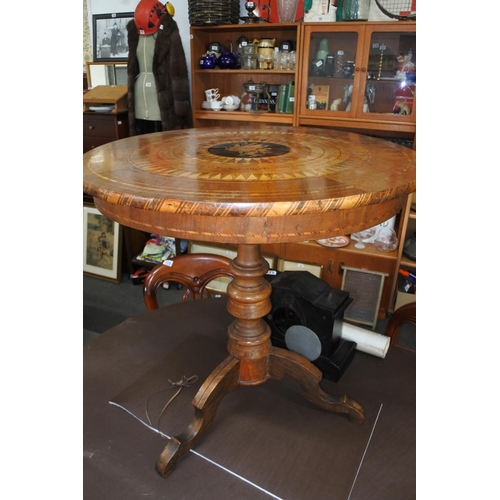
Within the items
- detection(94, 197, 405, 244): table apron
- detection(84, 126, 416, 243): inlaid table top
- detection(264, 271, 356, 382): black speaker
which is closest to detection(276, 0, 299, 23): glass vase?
detection(84, 126, 416, 243): inlaid table top

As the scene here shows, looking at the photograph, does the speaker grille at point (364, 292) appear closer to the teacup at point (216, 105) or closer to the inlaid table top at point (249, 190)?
the teacup at point (216, 105)

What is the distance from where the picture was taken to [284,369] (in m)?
0.99

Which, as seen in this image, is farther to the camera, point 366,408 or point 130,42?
point 130,42

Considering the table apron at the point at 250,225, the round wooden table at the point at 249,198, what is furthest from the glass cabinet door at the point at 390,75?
the table apron at the point at 250,225

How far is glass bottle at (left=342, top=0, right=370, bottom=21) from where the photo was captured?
2.08 meters

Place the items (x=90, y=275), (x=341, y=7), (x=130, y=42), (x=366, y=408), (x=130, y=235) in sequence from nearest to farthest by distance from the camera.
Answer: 1. (x=366, y=408)
2. (x=341, y=7)
3. (x=130, y=42)
4. (x=130, y=235)
5. (x=90, y=275)

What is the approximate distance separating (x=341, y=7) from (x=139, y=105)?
1.45 m

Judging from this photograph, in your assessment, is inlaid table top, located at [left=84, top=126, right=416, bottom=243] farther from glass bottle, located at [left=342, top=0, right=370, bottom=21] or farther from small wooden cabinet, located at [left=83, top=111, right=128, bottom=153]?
small wooden cabinet, located at [left=83, top=111, right=128, bottom=153]

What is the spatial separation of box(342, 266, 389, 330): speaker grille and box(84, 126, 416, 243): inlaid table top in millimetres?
1551

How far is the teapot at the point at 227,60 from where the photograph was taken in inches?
98.3
